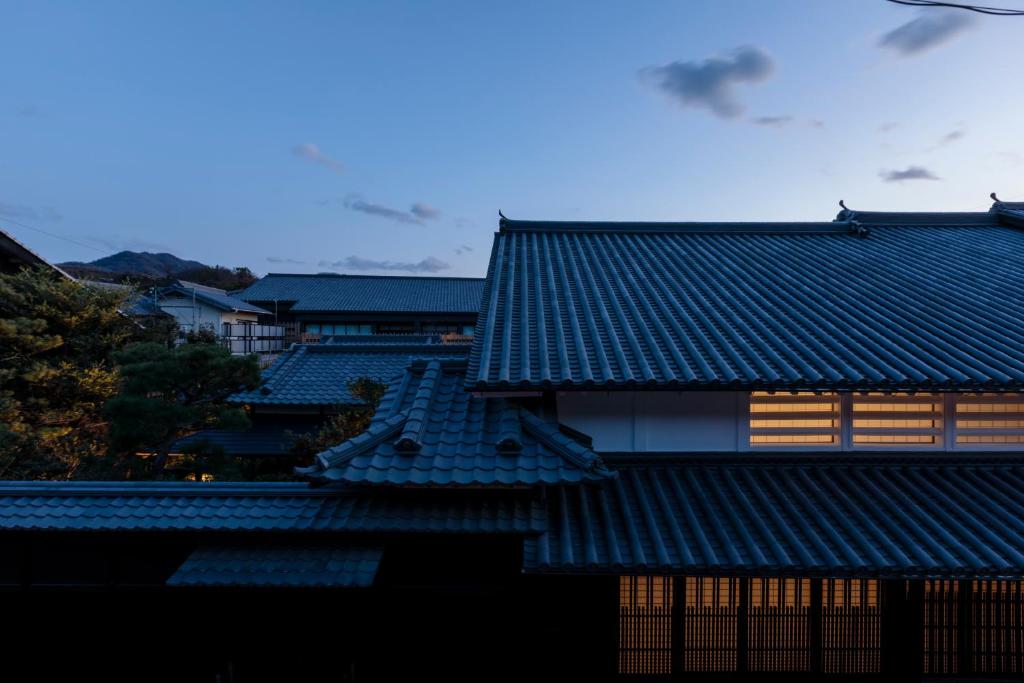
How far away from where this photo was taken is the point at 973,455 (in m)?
5.87

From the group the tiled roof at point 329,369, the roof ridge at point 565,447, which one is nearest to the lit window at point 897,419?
the roof ridge at point 565,447

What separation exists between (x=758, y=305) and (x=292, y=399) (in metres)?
11.1

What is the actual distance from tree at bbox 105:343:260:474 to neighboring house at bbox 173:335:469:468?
0.80 metres

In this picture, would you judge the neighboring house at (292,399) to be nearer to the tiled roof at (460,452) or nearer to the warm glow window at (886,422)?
the tiled roof at (460,452)

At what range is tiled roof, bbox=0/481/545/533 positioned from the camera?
16.0ft

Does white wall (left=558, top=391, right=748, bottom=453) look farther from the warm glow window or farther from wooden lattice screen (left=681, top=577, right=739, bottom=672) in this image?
wooden lattice screen (left=681, top=577, right=739, bottom=672)

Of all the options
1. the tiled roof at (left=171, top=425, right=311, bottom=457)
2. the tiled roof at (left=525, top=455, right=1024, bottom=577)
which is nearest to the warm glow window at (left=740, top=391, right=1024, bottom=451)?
the tiled roof at (left=525, top=455, right=1024, bottom=577)

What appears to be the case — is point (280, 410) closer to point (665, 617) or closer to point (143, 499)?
point (143, 499)

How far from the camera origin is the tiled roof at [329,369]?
12.8m

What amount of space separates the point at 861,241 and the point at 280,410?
47.9 ft

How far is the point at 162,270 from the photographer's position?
427ft

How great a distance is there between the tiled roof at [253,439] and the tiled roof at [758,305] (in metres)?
7.49

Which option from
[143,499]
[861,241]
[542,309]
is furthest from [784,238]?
[143,499]

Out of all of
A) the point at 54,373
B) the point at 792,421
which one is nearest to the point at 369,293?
the point at 54,373
